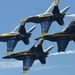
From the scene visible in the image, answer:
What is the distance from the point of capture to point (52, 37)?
199750mm

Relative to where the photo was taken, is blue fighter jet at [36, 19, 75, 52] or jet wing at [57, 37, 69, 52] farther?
jet wing at [57, 37, 69, 52]

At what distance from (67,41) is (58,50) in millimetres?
5798

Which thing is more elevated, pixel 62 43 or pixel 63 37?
pixel 63 37

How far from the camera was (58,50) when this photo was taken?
197 metres

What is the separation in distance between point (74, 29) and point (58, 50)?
11520mm

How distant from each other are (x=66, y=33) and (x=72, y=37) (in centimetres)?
363

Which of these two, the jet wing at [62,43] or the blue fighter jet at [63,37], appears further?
the jet wing at [62,43]

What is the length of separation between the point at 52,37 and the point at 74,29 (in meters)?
10.4

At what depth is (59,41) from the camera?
199m

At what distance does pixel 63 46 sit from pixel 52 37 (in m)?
6.33

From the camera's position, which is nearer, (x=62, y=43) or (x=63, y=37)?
(x=63, y=37)

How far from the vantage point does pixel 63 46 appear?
651 feet

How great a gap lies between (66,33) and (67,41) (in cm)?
356

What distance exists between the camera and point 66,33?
7795 inches
